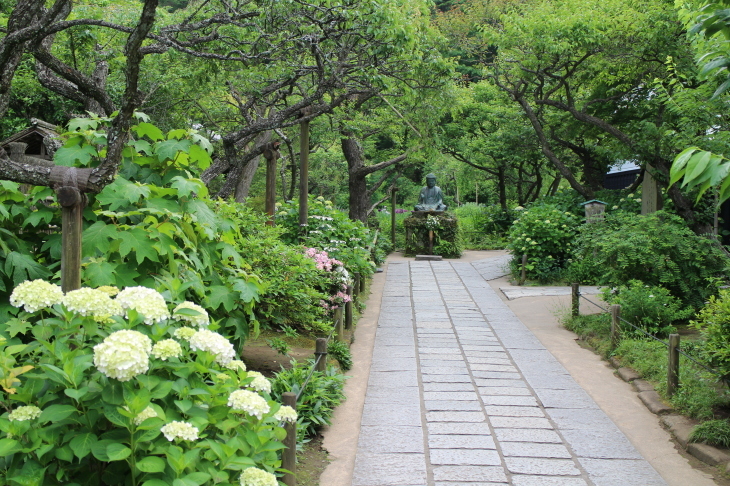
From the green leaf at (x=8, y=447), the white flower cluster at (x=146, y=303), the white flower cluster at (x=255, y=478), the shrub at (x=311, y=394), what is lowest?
the shrub at (x=311, y=394)

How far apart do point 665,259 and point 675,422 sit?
3736mm

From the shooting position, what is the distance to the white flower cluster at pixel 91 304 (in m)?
2.40

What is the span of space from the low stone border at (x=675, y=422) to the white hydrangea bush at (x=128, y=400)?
3.57 metres

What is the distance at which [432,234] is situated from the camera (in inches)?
698

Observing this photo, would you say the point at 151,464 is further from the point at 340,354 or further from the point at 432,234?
the point at 432,234

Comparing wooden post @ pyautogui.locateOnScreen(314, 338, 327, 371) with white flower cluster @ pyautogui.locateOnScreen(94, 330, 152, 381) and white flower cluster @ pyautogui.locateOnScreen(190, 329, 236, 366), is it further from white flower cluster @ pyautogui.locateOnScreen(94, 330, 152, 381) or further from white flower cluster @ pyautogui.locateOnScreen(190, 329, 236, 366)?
white flower cluster @ pyautogui.locateOnScreen(94, 330, 152, 381)

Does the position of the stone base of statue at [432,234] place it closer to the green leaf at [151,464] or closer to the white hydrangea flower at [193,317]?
the white hydrangea flower at [193,317]

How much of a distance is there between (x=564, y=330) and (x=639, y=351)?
2.02m

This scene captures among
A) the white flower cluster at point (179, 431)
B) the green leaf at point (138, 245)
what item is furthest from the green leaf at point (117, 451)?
the green leaf at point (138, 245)

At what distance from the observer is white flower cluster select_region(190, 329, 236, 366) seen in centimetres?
251

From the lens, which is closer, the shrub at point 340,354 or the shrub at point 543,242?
the shrub at point 340,354

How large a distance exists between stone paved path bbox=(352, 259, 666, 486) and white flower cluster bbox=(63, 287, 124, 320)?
2.46 meters

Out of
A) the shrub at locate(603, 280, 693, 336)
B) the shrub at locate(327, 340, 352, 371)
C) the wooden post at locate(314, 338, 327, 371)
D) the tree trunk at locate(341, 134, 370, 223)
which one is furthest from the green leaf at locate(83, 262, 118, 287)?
the tree trunk at locate(341, 134, 370, 223)

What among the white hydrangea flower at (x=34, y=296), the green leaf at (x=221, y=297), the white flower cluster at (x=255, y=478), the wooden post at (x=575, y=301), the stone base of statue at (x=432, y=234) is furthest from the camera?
the stone base of statue at (x=432, y=234)
